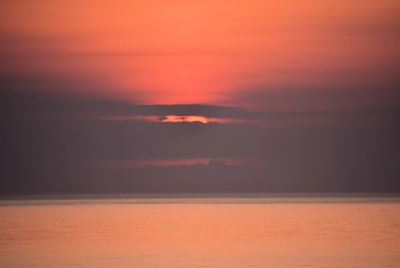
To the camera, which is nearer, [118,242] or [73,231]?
[118,242]

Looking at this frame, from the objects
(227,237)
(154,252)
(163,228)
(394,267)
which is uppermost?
(163,228)

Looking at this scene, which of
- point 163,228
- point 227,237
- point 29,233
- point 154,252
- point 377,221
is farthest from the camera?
point 377,221

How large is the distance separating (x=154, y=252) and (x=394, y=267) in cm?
Answer: 652

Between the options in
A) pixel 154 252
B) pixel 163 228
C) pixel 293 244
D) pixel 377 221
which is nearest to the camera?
pixel 154 252

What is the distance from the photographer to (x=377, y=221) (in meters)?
30.5

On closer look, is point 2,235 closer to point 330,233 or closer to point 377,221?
point 330,233

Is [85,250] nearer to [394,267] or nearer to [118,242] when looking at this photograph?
[118,242]

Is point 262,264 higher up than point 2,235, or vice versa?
point 2,235

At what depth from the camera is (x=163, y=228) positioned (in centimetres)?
2756

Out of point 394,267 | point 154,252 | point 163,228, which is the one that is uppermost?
point 163,228

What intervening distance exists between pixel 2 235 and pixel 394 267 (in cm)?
1416

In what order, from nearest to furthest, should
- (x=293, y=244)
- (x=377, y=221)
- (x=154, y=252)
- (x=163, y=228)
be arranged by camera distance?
(x=154, y=252) → (x=293, y=244) → (x=163, y=228) → (x=377, y=221)

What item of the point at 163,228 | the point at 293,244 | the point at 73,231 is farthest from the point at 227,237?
the point at 73,231

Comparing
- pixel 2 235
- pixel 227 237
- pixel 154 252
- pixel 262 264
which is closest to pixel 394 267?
pixel 262 264
